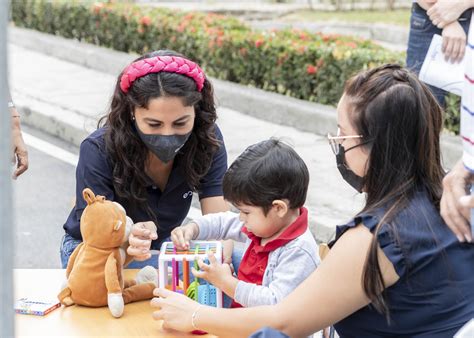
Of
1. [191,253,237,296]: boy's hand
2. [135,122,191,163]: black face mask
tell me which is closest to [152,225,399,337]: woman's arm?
[191,253,237,296]: boy's hand

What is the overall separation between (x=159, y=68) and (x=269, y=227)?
0.80 m

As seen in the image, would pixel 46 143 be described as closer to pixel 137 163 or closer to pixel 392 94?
pixel 137 163

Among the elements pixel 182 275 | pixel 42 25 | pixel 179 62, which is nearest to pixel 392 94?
pixel 182 275

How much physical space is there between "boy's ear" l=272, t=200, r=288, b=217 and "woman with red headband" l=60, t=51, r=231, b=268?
1.60 feet

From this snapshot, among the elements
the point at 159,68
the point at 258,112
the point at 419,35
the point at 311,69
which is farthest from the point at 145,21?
the point at 159,68

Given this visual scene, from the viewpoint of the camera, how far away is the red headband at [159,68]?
337 cm

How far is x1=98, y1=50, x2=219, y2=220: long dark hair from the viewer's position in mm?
3348

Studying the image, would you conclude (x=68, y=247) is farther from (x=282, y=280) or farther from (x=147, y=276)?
(x=282, y=280)

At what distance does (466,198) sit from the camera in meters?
2.31

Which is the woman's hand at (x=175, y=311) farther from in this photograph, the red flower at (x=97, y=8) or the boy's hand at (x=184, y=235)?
the red flower at (x=97, y=8)

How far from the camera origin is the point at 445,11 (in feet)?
16.5

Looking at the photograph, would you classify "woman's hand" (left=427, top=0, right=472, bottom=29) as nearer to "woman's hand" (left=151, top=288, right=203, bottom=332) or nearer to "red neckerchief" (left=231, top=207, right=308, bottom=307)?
"red neckerchief" (left=231, top=207, right=308, bottom=307)

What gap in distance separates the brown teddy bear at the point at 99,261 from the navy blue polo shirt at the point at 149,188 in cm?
50

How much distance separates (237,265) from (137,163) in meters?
0.52
